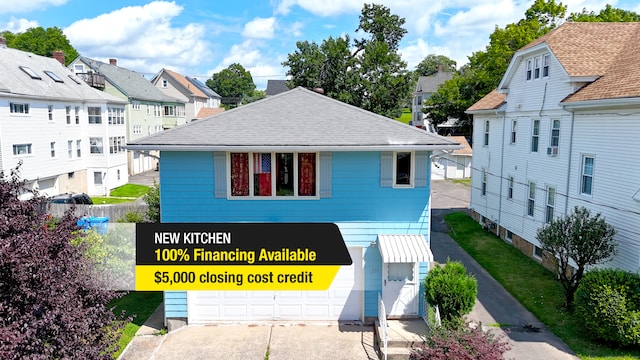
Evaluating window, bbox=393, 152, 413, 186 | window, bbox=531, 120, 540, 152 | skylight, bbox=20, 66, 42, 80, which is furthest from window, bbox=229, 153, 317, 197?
skylight, bbox=20, 66, 42, 80

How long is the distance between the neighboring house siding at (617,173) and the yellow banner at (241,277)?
879cm

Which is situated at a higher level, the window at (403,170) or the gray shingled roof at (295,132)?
the gray shingled roof at (295,132)

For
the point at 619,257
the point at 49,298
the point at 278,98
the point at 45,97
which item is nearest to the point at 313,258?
the point at 278,98

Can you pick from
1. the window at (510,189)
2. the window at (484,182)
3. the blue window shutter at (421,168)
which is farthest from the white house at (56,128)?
the window at (510,189)

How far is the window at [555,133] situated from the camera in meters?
17.9

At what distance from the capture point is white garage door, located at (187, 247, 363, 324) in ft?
43.6

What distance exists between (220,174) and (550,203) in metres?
13.3

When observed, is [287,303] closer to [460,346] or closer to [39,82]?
[460,346]

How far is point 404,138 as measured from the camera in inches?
500

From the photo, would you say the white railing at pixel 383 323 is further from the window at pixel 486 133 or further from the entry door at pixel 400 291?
the window at pixel 486 133

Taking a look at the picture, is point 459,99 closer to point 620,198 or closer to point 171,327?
point 620,198

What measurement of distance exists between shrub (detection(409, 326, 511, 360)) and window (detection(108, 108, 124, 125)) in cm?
3649

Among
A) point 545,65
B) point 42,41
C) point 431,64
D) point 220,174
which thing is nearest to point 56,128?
point 220,174

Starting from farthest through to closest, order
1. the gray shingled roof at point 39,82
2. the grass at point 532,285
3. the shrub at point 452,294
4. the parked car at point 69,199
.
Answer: the gray shingled roof at point 39,82 < the parked car at point 69,199 < the grass at point 532,285 < the shrub at point 452,294
